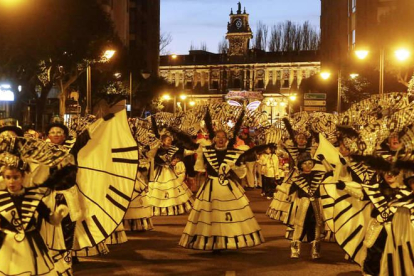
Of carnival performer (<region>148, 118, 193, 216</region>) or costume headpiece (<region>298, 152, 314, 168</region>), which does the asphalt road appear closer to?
costume headpiece (<region>298, 152, 314, 168</region>)

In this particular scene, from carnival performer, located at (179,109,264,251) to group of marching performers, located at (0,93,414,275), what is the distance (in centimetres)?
2

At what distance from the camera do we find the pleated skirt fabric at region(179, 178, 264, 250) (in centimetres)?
1079

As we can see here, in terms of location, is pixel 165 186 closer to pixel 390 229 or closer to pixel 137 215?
pixel 137 215

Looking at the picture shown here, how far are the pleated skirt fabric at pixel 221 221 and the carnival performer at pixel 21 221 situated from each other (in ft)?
13.7

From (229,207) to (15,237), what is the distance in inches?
191

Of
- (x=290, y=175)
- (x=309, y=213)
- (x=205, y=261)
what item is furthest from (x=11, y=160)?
(x=290, y=175)

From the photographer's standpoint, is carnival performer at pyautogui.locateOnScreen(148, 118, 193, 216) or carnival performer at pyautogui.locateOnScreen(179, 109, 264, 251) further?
carnival performer at pyautogui.locateOnScreen(148, 118, 193, 216)

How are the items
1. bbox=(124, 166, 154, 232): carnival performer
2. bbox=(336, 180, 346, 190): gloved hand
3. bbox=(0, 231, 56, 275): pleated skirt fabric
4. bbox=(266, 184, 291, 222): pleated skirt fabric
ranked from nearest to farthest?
1. bbox=(0, 231, 56, 275): pleated skirt fabric
2. bbox=(336, 180, 346, 190): gloved hand
3. bbox=(124, 166, 154, 232): carnival performer
4. bbox=(266, 184, 291, 222): pleated skirt fabric

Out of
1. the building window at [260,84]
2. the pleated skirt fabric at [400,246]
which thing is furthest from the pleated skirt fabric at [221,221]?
the building window at [260,84]

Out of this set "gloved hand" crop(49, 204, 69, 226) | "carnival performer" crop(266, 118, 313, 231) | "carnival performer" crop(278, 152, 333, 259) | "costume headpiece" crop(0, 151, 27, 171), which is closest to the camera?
"costume headpiece" crop(0, 151, 27, 171)

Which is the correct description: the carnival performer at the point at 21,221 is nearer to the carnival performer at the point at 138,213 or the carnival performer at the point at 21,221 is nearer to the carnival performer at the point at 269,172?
the carnival performer at the point at 138,213

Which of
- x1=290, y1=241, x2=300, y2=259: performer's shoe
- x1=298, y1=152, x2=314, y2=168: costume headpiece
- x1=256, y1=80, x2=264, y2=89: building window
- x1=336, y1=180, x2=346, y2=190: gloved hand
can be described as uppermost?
x1=256, y1=80, x2=264, y2=89: building window

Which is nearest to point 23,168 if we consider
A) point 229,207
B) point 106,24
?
point 229,207

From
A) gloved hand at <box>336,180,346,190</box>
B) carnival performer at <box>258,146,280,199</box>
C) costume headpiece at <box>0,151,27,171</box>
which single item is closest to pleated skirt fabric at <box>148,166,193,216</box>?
carnival performer at <box>258,146,280,199</box>
